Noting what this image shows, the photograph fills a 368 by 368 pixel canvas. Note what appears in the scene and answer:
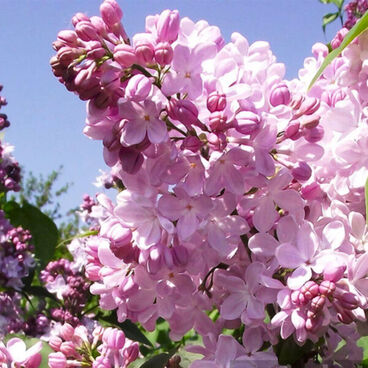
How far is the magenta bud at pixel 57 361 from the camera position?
36.0 inches

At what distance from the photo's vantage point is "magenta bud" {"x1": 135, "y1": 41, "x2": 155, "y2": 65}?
75cm

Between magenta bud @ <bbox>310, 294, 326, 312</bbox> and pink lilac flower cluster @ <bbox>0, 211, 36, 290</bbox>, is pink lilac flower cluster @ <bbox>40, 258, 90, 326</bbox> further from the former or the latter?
magenta bud @ <bbox>310, 294, 326, 312</bbox>

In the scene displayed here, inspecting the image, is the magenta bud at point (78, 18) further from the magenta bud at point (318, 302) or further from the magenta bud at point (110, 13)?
the magenta bud at point (318, 302)

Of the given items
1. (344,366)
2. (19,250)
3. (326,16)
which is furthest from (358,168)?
(326,16)

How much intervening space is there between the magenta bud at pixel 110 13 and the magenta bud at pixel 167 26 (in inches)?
2.6

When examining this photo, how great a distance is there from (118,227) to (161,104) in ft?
0.50

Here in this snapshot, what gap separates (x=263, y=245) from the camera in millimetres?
802

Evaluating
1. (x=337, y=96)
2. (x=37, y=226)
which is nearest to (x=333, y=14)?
(x=37, y=226)

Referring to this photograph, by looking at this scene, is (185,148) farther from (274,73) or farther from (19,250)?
(19,250)

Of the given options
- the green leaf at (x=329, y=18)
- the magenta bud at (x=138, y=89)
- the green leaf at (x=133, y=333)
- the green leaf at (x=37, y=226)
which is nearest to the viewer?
the magenta bud at (x=138, y=89)

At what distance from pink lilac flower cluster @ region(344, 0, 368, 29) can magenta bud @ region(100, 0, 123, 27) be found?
154 centimetres

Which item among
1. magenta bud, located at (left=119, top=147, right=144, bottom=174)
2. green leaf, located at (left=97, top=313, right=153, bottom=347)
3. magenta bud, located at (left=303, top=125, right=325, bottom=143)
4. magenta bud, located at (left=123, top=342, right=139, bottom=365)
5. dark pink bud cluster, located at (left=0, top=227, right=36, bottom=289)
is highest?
magenta bud, located at (left=303, top=125, right=325, bottom=143)

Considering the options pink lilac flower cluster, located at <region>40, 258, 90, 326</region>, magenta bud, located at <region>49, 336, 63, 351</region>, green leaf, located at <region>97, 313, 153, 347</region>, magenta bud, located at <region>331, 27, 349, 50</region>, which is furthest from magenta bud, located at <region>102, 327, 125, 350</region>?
pink lilac flower cluster, located at <region>40, 258, 90, 326</region>

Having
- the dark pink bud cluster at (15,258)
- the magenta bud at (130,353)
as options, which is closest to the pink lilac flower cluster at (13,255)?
the dark pink bud cluster at (15,258)
